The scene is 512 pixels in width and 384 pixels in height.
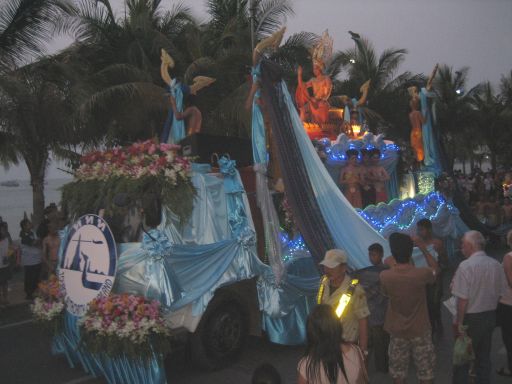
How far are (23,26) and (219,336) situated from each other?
6.95 meters

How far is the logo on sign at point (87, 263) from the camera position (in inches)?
195

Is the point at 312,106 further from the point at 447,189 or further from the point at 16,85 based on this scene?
the point at 16,85

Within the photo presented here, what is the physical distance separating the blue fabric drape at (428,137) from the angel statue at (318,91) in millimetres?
3033

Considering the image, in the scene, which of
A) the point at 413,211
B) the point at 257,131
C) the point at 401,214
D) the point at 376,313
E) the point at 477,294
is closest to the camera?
the point at 477,294

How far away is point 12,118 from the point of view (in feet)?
37.6

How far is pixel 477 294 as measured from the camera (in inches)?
167

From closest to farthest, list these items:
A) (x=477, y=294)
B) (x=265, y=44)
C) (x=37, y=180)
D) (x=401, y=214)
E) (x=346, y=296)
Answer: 1. (x=346, y=296)
2. (x=477, y=294)
3. (x=265, y=44)
4. (x=401, y=214)
5. (x=37, y=180)

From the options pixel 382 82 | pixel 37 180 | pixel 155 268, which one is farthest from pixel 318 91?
pixel 382 82

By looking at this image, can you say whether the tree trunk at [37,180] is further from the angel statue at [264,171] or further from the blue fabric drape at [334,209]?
the blue fabric drape at [334,209]

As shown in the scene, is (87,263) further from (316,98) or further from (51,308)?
(316,98)

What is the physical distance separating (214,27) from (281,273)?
13.9 meters

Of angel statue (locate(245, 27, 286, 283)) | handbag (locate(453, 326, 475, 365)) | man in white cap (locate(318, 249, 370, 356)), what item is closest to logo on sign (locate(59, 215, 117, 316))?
angel statue (locate(245, 27, 286, 283))

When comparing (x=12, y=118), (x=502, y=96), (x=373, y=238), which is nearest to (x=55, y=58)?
(x=12, y=118)

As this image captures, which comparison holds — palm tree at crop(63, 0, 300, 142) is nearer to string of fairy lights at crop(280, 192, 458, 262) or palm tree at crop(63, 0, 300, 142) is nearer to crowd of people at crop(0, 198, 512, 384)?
string of fairy lights at crop(280, 192, 458, 262)
